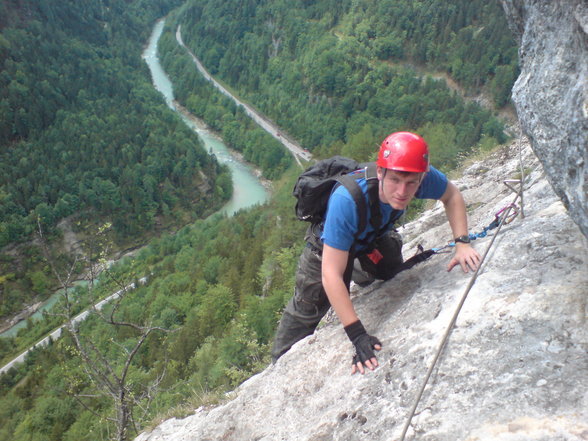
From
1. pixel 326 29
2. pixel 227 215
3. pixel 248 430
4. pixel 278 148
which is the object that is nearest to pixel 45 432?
pixel 248 430

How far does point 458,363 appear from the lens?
9.66ft

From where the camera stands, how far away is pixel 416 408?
2.87 m

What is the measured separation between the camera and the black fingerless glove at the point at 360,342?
343 centimetres

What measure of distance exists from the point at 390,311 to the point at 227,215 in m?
57.0

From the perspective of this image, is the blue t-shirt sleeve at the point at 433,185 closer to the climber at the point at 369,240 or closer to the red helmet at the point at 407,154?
the climber at the point at 369,240

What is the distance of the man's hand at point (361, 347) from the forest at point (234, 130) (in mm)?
8099

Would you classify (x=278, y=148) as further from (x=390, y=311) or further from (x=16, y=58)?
(x=390, y=311)

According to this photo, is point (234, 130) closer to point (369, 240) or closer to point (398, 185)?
point (369, 240)

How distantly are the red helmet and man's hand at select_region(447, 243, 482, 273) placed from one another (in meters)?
1.16

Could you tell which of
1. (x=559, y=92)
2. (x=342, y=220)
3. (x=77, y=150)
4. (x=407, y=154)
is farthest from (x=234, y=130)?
(x=559, y=92)

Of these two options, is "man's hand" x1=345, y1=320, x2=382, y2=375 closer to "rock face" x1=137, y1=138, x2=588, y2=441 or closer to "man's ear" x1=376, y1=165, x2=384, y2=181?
"rock face" x1=137, y1=138, x2=588, y2=441

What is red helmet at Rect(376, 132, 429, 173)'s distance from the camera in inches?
120

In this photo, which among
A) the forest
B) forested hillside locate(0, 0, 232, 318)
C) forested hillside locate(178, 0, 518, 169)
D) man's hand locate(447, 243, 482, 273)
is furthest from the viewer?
forested hillside locate(178, 0, 518, 169)

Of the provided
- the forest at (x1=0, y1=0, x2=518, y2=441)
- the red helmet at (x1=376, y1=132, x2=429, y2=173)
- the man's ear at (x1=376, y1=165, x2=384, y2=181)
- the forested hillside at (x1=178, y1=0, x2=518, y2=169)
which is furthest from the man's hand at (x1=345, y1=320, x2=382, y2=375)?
the forested hillside at (x1=178, y1=0, x2=518, y2=169)
